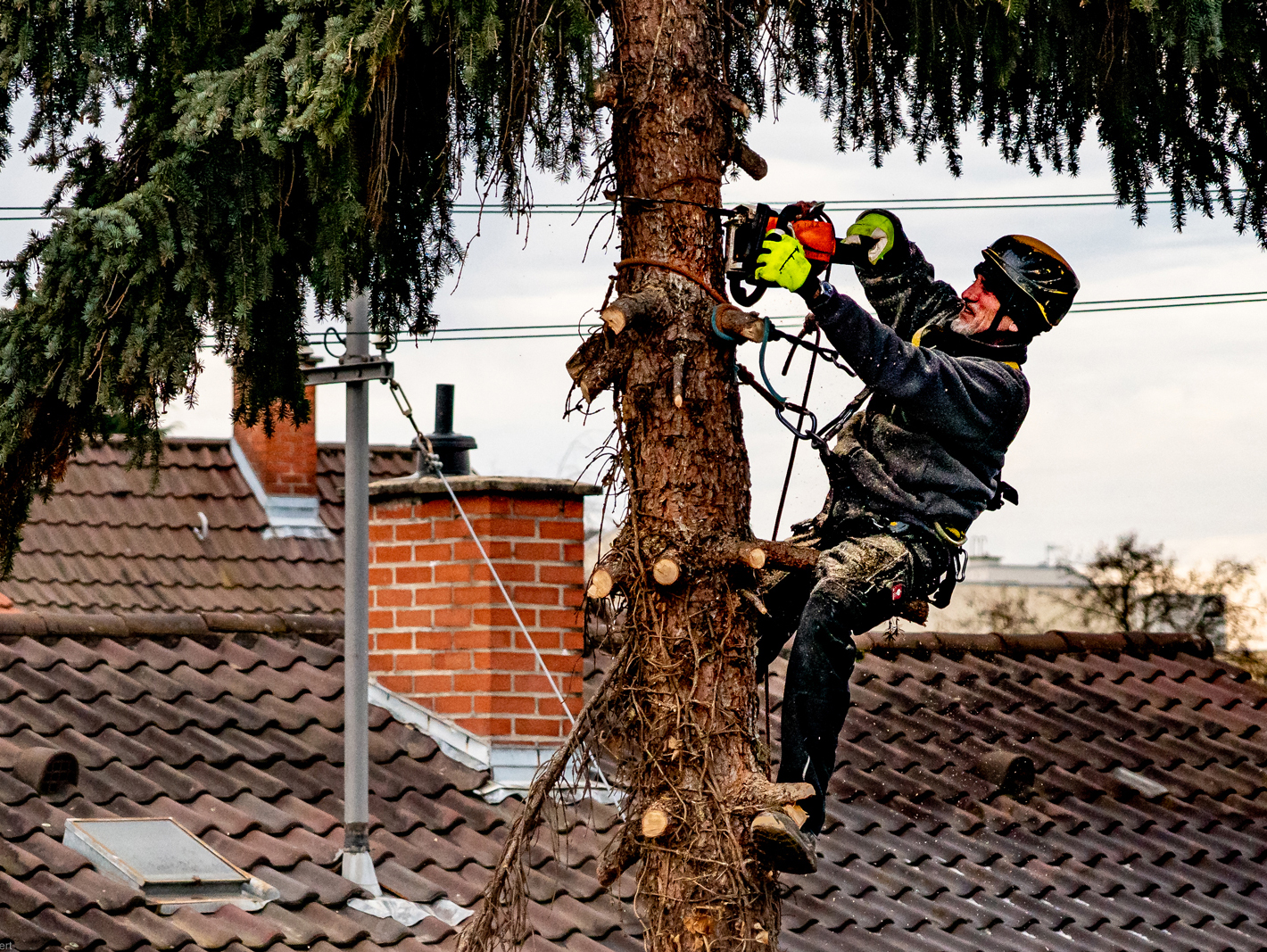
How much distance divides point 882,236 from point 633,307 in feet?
3.45

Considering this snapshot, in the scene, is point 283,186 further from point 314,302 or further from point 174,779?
point 174,779

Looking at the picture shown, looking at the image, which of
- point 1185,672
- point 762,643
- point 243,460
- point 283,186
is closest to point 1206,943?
point 1185,672

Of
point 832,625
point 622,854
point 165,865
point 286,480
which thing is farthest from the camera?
point 286,480

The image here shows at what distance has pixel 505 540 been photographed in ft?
27.6

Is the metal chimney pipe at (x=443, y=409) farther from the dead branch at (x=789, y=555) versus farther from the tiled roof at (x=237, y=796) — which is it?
the dead branch at (x=789, y=555)

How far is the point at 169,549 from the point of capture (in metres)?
17.3

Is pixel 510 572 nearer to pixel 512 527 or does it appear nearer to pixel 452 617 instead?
pixel 512 527

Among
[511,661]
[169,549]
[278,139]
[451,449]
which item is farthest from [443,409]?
[169,549]

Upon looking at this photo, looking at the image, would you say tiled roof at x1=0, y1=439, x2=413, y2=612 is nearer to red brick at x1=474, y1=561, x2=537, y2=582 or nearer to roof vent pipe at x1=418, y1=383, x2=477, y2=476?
roof vent pipe at x1=418, y1=383, x2=477, y2=476

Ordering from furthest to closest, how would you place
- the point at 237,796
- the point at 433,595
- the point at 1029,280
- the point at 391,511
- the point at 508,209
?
the point at 391,511, the point at 433,595, the point at 237,796, the point at 508,209, the point at 1029,280

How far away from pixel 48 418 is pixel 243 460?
1352cm

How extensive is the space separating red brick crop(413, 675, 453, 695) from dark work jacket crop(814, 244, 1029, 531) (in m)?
3.86

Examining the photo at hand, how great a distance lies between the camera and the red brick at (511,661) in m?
8.38

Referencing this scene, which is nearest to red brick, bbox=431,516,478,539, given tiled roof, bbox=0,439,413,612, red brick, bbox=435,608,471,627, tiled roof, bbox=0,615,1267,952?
red brick, bbox=435,608,471,627
